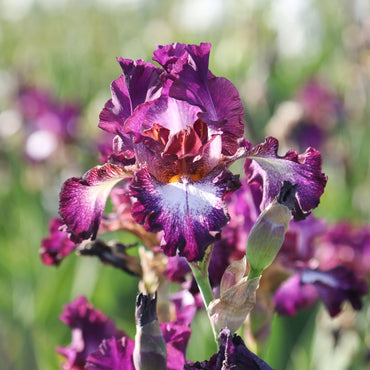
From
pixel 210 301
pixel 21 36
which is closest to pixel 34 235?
pixel 210 301

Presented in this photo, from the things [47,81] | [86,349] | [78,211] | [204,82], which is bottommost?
[86,349]

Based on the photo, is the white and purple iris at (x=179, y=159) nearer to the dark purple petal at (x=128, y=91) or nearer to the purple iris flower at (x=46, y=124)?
the dark purple petal at (x=128, y=91)

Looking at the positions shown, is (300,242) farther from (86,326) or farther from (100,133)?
(100,133)

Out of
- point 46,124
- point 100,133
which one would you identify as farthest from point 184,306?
point 46,124

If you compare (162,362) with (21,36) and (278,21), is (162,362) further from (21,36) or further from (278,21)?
(21,36)

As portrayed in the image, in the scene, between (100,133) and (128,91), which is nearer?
(128,91)

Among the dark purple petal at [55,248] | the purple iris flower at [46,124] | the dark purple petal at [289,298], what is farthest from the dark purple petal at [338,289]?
the purple iris flower at [46,124]

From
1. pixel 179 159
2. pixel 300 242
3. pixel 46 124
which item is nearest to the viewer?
pixel 179 159
